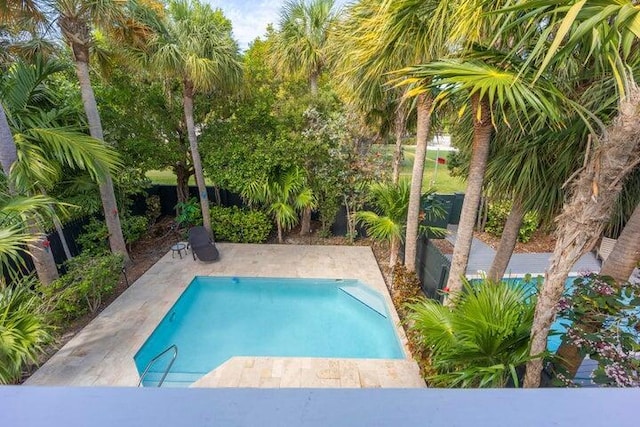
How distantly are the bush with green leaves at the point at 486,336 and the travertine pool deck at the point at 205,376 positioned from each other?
1.62 m

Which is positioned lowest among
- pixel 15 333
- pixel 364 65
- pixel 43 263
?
pixel 15 333

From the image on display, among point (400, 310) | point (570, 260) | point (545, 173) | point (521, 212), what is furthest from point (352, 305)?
point (570, 260)

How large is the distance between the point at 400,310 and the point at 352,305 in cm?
129

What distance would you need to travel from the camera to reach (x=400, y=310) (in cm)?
612

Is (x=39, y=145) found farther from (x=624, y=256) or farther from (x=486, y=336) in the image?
(x=624, y=256)

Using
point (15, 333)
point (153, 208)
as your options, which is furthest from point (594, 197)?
point (153, 208)

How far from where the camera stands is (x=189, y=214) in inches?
376

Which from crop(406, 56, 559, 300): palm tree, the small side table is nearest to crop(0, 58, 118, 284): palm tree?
the small side table

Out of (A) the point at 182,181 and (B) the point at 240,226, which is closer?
(B) the point at 240,226

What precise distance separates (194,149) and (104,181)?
9.05ft

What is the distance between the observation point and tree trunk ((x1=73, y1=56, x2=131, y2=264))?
5922 mm

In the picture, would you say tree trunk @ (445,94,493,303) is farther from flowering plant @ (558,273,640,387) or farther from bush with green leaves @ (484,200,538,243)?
bush with green leaves @ (484,200,538,243)

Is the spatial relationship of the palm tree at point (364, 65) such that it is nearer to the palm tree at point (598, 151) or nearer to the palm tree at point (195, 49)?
the palm tree at point (598, 151)

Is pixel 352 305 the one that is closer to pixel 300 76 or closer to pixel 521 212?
pixel 521 212
